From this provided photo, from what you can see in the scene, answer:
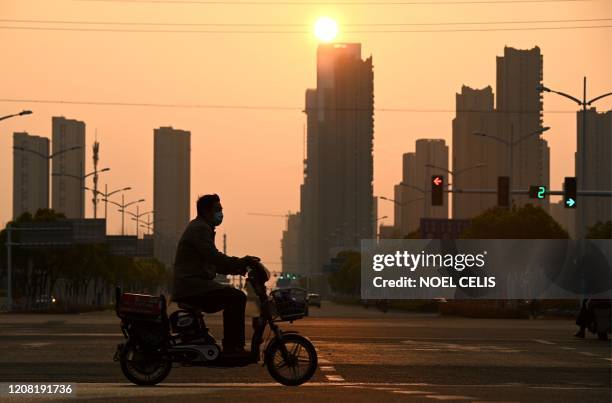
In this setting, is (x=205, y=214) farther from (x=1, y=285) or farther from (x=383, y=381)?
(x=1, y=285)

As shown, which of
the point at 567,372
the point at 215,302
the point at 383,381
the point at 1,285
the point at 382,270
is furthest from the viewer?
the point at 1,285

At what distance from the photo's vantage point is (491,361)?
1038 inches

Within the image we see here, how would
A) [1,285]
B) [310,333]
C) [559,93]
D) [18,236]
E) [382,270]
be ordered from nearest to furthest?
[310,333], [559,93], [18,236], [382,270], [1,285]

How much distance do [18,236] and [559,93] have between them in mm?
45431

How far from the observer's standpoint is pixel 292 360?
1753 centimetres

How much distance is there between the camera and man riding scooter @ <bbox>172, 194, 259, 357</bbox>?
1684 centimetres

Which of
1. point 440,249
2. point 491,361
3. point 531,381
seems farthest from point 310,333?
point 440,249

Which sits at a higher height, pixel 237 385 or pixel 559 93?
pixel 559 93

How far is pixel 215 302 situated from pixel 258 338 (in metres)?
0.65

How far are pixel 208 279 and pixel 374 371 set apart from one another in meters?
6.33

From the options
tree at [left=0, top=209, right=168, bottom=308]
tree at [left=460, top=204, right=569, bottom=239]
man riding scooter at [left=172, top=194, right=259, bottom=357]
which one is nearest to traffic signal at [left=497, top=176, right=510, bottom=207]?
tree at [left=460, top=204, right=569, bottom=239]

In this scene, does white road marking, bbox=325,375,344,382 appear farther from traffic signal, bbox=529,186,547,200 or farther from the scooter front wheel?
traffic signal, bbox=529,186,547,200

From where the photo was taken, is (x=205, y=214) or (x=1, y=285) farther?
(x=1, y=285)

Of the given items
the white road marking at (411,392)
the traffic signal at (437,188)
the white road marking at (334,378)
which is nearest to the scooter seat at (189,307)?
the white road marking at (411,392)
